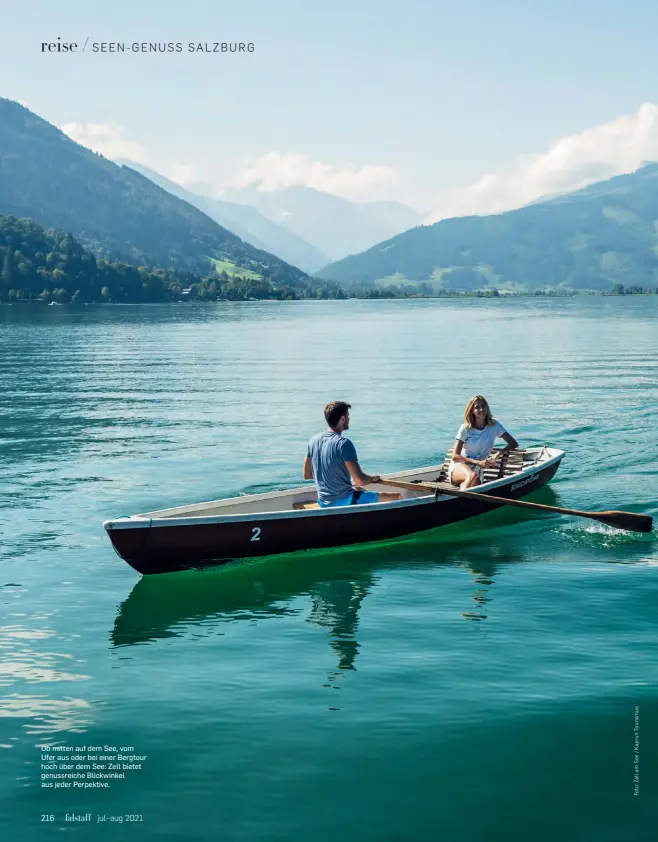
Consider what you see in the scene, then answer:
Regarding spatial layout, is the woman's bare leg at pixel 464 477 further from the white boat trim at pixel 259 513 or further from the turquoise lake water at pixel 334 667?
the turquoise lake water at pixel 334 667

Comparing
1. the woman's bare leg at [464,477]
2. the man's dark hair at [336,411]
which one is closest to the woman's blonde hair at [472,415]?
the woman's bare leg at [464,477]

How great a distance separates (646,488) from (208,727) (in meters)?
15.8

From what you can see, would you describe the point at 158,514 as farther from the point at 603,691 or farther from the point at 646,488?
the point at 646,488

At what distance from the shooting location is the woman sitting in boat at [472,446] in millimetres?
21203

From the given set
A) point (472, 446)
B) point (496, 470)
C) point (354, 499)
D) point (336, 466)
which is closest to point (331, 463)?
point (336, 466)

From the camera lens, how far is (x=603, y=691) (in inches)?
494

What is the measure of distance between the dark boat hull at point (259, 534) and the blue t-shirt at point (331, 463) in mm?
393

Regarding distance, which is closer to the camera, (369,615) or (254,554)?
(369,615)

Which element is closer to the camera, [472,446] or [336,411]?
[336,411]

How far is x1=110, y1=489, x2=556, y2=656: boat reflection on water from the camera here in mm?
15508

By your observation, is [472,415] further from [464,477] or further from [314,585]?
[314,585]

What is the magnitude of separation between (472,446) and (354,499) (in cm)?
397

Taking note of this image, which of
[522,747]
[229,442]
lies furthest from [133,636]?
[229,442]

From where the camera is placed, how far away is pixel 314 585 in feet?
57.7
